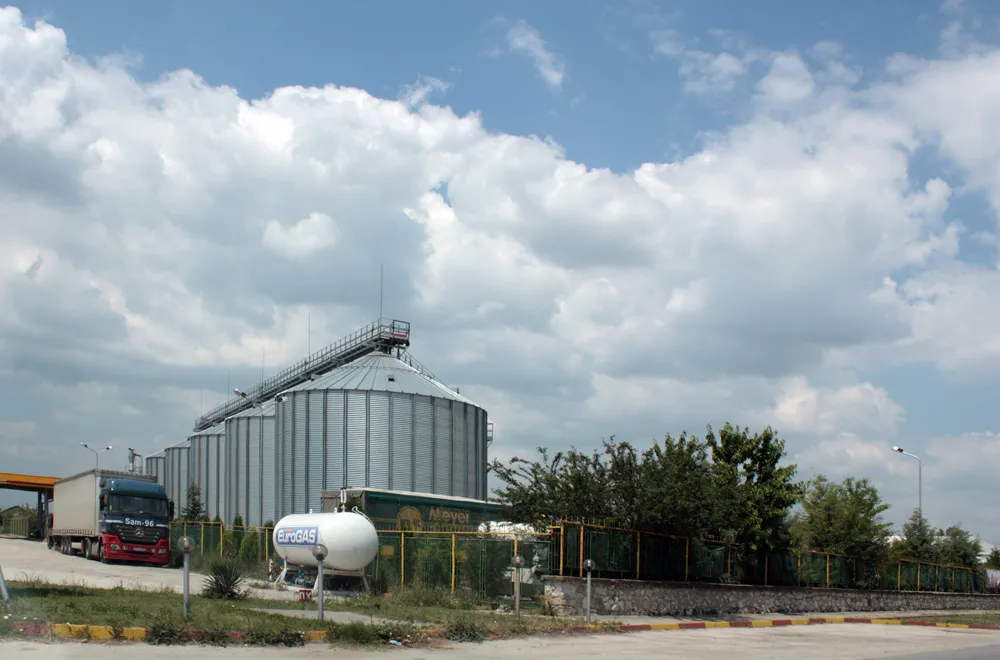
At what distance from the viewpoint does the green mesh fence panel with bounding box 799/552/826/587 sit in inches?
1476

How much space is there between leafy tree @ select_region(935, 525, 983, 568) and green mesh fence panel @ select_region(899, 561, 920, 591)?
11.2 metres

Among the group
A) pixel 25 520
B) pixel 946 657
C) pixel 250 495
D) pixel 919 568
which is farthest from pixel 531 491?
pixel 25 520

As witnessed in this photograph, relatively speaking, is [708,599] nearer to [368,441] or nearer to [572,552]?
[572,552]

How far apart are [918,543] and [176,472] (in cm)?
6916

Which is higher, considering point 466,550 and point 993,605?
point 466,550

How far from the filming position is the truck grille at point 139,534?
4050 centimetres

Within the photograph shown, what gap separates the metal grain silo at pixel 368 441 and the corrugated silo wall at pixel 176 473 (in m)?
33.5

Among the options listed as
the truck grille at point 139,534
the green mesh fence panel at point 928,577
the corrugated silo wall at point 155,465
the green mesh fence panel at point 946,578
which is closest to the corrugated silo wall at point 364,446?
the truck grille at point 139,534

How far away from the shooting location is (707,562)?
31625mm

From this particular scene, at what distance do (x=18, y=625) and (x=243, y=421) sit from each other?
6186 cm

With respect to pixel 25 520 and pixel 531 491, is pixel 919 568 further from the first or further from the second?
pixel 25 520

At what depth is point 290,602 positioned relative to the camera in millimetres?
22875

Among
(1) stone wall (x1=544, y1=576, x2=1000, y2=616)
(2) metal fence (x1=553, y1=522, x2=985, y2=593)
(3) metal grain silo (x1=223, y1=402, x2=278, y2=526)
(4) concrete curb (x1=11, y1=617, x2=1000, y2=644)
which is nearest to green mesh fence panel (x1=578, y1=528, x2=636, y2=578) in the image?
(2) metal fence (x1=553, y1=522, x2=985, y2=593)

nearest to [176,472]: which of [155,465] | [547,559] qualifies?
[155,465]
